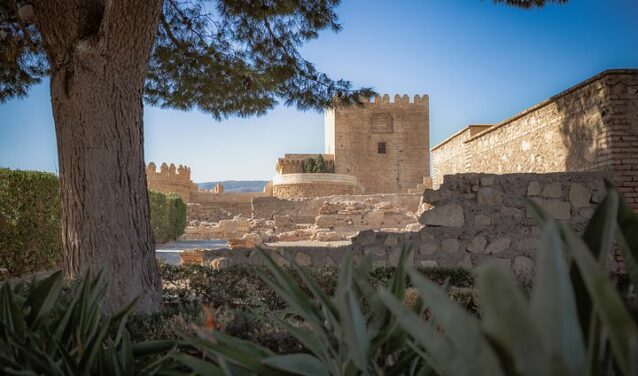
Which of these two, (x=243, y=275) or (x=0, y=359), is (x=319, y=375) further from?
(x=243, y=275)

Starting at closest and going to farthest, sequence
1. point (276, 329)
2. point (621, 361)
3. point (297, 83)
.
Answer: point (621, 361) → point (276, 329) → point (297, 83)

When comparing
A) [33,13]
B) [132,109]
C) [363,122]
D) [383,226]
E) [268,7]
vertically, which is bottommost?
[383,226]

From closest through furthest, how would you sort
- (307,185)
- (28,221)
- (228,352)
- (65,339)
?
(228,352) < (65,339) < (28,221) < (307,185)

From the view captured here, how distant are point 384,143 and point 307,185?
30.3ft

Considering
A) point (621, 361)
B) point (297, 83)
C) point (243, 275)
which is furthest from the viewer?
point (297, 83)

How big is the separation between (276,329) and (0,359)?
0.99 meters

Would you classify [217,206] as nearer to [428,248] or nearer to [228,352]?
[428,248]

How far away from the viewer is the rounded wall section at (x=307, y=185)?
25453 millimetres

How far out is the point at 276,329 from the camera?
1.96 m

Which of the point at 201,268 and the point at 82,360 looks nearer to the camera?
the point at 82,360

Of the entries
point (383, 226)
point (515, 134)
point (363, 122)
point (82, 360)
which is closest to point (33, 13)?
point (82, 360)

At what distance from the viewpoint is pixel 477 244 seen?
6.11 m

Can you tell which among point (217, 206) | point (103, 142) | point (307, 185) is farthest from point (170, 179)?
point (103, 142)

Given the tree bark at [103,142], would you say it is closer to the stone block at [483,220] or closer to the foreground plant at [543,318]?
the foreground plant at [543,318]
